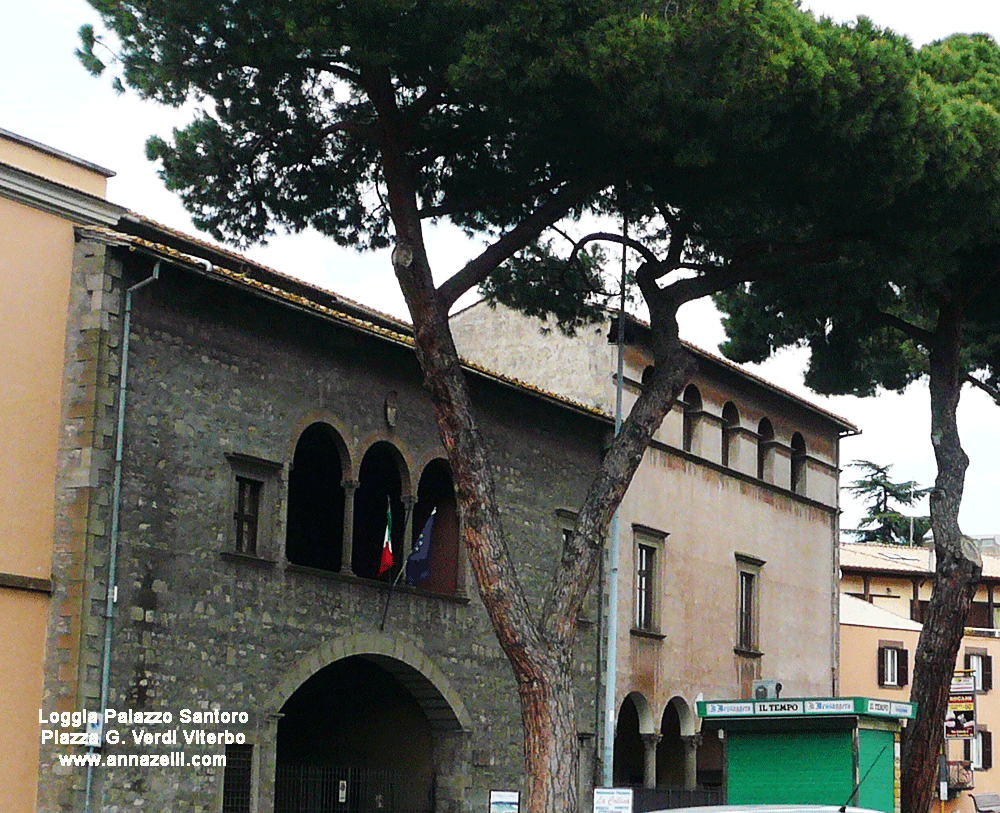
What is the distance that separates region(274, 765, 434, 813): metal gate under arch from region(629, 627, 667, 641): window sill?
548cm

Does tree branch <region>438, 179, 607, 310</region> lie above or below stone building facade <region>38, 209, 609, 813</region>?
above

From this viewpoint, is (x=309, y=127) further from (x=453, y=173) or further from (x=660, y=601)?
(x=660, y=601)

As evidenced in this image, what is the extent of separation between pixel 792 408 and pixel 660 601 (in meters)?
6.97

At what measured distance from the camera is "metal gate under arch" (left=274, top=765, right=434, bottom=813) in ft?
73.2

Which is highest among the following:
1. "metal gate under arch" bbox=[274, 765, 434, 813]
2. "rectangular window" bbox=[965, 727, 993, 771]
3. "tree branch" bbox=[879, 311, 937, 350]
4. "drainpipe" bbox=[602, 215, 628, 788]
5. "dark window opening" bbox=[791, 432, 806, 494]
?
"tree branch" bbox=[879, 311, 937, 350]

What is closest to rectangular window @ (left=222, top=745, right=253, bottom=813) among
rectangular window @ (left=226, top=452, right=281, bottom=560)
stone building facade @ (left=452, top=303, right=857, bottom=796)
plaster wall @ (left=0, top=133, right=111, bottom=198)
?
rectangular window @ (left=226, top=452, right=281, bottom=560)

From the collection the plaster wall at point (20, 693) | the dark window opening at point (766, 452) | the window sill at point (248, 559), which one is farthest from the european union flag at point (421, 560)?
the dark window opening at point (766, 452)

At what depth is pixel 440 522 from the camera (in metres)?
24.7

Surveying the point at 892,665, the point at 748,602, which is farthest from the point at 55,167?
the point at 892,665

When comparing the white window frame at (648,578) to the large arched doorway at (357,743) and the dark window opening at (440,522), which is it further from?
the large arched doorway at (357,743)

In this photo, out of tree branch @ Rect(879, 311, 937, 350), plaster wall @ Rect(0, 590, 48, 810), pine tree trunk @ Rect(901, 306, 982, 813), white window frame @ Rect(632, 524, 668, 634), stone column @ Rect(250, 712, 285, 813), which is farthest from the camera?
white window frame @ Rect(632, 524, 668, 634)

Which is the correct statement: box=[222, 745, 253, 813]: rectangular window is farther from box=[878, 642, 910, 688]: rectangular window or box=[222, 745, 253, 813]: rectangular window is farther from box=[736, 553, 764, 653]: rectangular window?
box=[878, 642, 910, 688]: rectangular window

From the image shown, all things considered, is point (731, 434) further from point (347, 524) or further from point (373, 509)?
point (347, 524)

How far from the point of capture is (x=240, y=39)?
1761 cm
